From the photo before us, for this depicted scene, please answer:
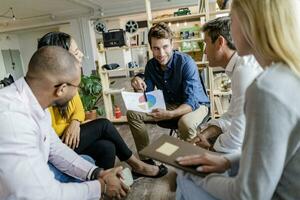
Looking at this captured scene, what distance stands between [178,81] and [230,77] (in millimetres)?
733

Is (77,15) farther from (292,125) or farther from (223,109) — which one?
(292,125)

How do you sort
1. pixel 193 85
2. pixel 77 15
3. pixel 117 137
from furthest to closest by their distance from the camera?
pixel 77 15
pixel 193 85
pixel 117 137

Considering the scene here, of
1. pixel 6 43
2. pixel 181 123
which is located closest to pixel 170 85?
pixel 181 123

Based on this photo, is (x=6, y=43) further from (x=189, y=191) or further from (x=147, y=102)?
(x=189, y=191)

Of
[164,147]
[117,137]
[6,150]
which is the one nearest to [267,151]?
[164,147]

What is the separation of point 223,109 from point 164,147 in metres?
2.60

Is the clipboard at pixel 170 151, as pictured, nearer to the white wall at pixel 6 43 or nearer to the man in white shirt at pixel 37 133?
the man in white shirt at pixel 37 133

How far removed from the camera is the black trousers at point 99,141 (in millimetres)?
1661

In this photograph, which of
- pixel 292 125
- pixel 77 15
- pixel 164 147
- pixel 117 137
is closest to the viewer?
pixel 292 125

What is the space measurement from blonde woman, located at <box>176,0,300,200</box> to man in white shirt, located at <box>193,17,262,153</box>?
527 millimetres

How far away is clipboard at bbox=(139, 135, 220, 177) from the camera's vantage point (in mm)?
895

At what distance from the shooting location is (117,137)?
177cm

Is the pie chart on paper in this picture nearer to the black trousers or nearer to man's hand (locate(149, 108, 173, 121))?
man's hand (locate(149, 108, 173, 121))

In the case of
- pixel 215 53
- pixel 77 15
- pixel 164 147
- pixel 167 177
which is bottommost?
pixel 167 177
